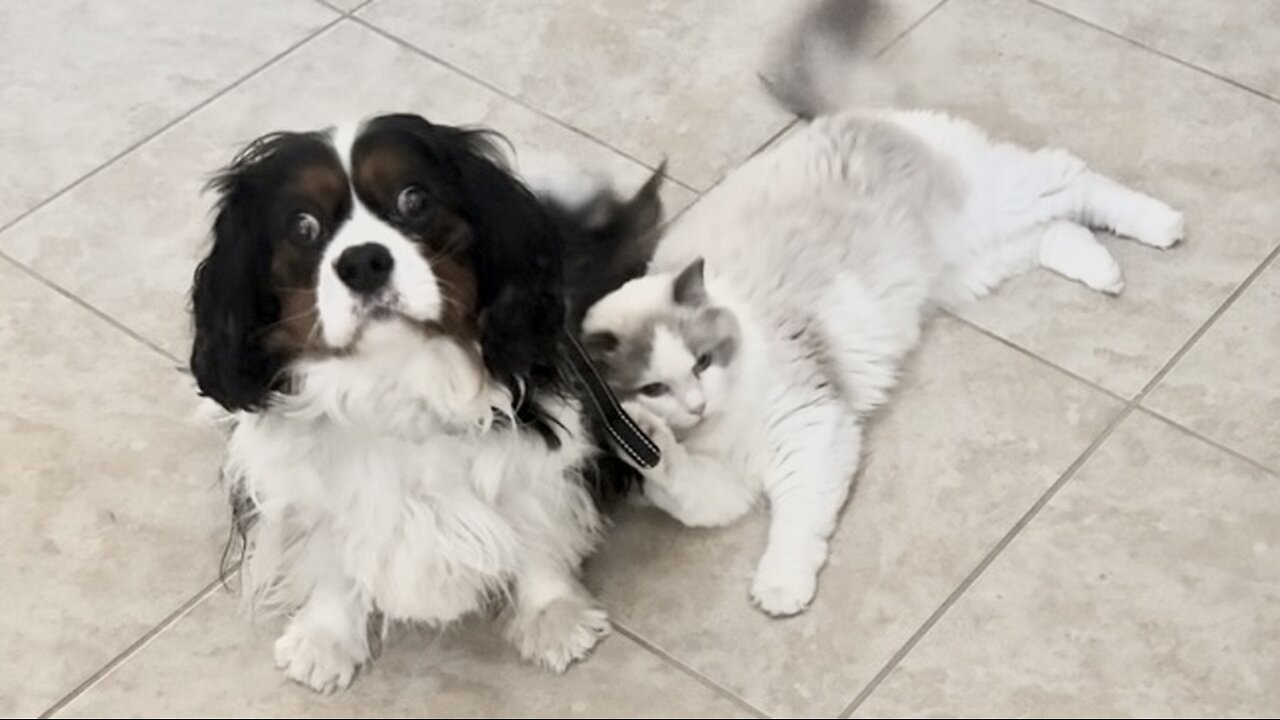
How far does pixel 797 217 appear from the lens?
2.54 m

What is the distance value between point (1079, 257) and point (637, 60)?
0.91 m

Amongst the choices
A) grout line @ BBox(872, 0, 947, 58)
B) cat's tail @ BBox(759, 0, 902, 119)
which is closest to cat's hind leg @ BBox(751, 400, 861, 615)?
cat's tail @ BBox(759, 0, 902, 119)

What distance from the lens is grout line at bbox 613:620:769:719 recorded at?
222 centimetres

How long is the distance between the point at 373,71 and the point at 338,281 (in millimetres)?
1392

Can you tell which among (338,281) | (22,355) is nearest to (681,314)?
(338,281)

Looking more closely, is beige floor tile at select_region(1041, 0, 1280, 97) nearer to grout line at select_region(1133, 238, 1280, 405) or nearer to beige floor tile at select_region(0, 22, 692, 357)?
grout line at select_region(1133, 238, 1280, 405)

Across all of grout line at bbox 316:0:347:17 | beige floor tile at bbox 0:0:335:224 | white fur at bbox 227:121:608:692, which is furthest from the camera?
grout line at bbox 316:0:347:17

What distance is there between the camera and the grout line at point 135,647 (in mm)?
2262

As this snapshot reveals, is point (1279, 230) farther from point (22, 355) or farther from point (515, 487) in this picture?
point (22, 355)

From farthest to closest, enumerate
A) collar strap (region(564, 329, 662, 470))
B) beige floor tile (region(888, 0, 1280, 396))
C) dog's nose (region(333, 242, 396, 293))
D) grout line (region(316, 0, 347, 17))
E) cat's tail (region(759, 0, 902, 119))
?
1. grout line (region(316, 0, 347, 17))
2. cat's tail (region(759, 0, 902, 119))
3. beige floor tile (region(888, 0, 1280, 396))
4. collar strap (region(564, 329, 662, 470))
5. dog's nose (region(333, 242, 396, 293))

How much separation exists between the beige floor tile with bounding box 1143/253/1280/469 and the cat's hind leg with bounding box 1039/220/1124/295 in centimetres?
16

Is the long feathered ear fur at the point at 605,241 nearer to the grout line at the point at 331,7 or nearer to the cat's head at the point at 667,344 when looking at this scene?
the cat's head at the point at 667,344

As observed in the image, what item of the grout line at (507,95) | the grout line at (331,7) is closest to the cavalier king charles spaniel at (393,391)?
the grout line at (507,95)

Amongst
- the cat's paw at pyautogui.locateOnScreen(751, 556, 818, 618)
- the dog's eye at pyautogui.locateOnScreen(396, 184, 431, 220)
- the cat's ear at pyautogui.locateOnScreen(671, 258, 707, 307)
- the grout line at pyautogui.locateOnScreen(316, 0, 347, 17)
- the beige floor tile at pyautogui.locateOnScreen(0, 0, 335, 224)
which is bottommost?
the beige floor tile at pyautogui.locateOnScreen(0, 0, 335, 224)
